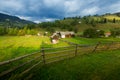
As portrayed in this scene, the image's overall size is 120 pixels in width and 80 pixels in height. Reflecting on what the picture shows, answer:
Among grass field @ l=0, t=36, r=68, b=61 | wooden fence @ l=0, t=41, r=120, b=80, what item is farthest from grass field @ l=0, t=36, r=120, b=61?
wooden fence @ l=0, t=41, r=120, b=80

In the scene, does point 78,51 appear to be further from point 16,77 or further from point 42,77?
point 16,77

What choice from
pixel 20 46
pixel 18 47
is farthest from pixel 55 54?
pixel 20 46

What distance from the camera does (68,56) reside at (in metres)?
17.2

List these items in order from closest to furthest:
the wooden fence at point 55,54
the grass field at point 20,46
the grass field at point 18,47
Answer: the wooden fence at point 55,54, the grass field at point 18,47, the grass field at point 20,46

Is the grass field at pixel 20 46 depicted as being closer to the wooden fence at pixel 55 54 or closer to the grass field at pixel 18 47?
the grass field at pixel 18 47

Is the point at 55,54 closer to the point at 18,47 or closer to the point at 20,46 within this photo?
the point at 18,47

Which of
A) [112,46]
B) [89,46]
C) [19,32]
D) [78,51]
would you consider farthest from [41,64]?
[19,32]

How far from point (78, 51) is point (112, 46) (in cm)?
871

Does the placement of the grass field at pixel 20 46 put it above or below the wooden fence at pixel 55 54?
below

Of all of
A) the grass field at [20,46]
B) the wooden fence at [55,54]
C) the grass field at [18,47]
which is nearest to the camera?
the wooden fence at [55,54]

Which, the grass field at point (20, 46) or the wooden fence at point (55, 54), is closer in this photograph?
the wooden fence at point (55, 54)

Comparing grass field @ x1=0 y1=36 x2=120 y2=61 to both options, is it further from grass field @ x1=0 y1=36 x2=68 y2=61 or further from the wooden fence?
the wooden fence

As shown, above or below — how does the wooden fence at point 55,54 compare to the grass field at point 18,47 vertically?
above

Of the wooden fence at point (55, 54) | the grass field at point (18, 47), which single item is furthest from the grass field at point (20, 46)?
the wooden fence at point (55, 54)
